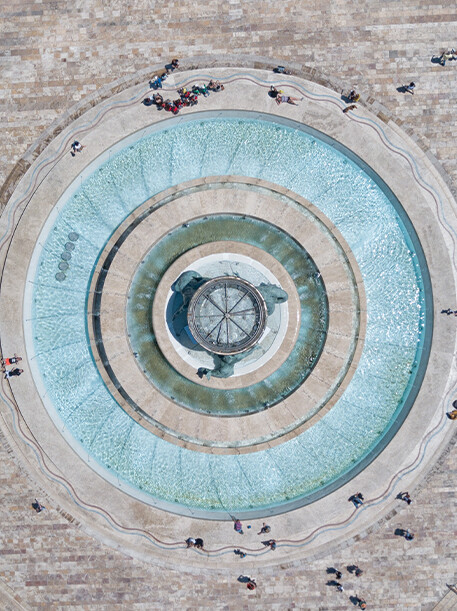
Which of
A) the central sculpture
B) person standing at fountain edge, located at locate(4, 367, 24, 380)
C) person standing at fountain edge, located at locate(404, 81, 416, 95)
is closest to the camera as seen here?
the central sculpture

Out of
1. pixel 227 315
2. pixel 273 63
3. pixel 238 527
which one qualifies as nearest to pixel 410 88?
pixel 273 63

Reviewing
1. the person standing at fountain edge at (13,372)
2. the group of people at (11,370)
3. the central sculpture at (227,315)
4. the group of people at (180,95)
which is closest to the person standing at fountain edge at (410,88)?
the group of people at (180,95)

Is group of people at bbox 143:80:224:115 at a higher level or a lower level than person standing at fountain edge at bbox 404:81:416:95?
lower

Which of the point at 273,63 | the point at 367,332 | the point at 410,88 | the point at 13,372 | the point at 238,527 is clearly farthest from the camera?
the point at 13,372

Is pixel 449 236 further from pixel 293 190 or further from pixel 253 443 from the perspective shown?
pixel 253 443

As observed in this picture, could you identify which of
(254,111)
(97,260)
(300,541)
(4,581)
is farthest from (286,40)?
(4,581)

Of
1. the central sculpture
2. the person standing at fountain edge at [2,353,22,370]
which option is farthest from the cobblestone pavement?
the central sculpture

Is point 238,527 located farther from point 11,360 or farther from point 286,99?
point 286,99

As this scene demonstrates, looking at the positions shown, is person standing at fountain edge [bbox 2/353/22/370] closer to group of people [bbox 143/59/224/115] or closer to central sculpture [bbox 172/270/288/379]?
central sculpture [bbox 172/270/288/379]
